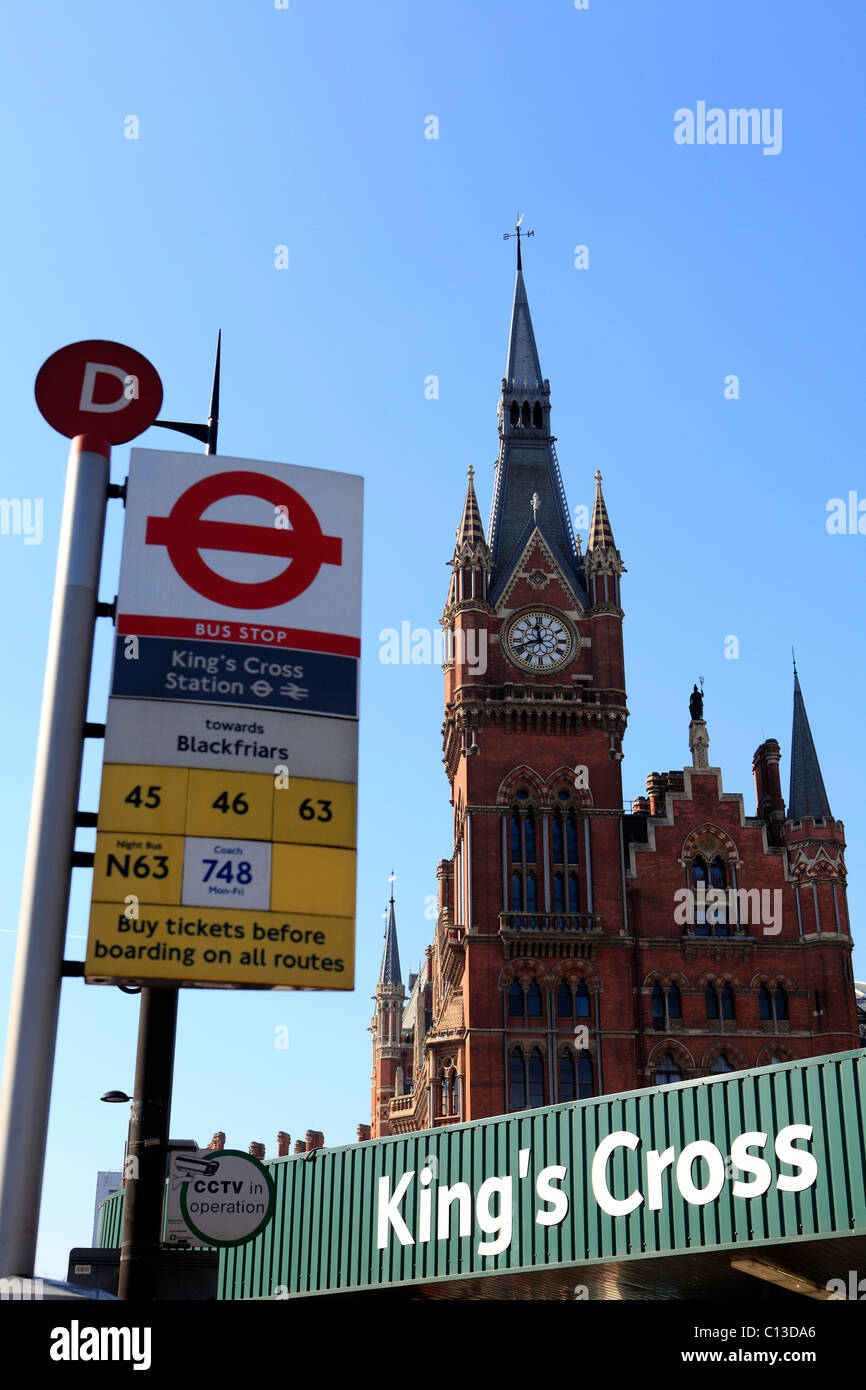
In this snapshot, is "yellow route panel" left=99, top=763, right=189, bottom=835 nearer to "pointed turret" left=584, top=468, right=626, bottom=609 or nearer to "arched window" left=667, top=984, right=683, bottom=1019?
"arched window" left=667, top=984, right=683, bottom=1019

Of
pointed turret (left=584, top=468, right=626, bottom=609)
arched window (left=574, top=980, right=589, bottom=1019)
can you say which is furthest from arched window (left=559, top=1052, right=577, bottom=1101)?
pointed turret (left=584, top=468, right=626, bottom=609)

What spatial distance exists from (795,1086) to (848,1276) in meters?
4.63

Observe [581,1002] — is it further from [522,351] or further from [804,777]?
[522,351]

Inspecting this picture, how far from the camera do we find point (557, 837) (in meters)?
64.9

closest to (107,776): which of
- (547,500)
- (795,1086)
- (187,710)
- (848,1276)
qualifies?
(187,710)

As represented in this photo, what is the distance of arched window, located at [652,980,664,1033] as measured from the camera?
6266 cm

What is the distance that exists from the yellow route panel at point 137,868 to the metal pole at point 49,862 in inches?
18.9

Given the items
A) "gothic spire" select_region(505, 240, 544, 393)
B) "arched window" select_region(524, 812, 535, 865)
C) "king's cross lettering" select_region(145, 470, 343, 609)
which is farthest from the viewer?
"gothic spire" select_region(505, 240, 544, 393)

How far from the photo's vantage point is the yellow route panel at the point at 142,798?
17.6 meters

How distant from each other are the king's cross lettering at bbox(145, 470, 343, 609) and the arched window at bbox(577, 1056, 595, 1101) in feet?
149
